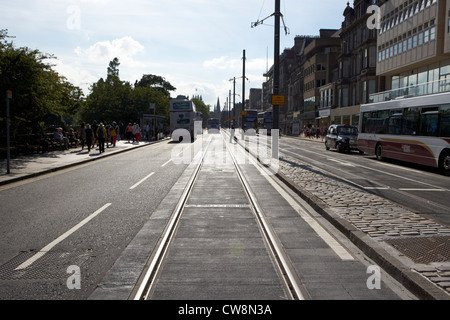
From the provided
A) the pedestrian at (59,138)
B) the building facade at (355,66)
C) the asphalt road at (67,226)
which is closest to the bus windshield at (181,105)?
the pedestrian at (59,138)

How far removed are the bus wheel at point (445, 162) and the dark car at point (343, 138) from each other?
11258 millimetres

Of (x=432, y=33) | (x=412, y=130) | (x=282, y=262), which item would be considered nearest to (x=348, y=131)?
(x=412, y=130)

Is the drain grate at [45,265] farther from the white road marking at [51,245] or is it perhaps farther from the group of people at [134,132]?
the group of people at [134,132]

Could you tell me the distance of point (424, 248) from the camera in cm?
528

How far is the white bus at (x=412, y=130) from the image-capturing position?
15.7m

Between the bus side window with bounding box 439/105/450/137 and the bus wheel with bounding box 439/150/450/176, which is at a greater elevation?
the bus side window with bounding box 439/105/450/137

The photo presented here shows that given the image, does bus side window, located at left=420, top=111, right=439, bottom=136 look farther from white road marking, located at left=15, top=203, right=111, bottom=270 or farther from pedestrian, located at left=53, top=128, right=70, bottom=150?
pedestrian, located at left=53, top=128, right=70, bottom=150

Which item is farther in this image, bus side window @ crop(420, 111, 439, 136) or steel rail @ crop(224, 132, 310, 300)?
bus side window @ crop(420, 111, 439, 136)

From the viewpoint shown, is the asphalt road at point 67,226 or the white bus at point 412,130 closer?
the asphalt road at point 67,226

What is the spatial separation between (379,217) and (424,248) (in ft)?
6.05

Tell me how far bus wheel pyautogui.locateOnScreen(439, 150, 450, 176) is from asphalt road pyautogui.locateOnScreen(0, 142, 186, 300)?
9.62 metres

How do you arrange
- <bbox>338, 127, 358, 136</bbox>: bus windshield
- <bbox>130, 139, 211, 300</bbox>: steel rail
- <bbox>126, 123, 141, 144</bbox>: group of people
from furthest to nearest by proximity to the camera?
<bbox>126, 123, 141, 144</bbox>: group of people → <bbox>338, 127, 358, 136</bbox>: bus windshield → <bbox>130, 139, 211, 300</bbox>: steel rail

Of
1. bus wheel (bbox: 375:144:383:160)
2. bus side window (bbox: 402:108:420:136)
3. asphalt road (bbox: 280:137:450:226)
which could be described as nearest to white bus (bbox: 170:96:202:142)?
bus wheel (bbox: 375:144:383:160)

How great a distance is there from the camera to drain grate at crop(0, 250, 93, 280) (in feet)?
15.2
